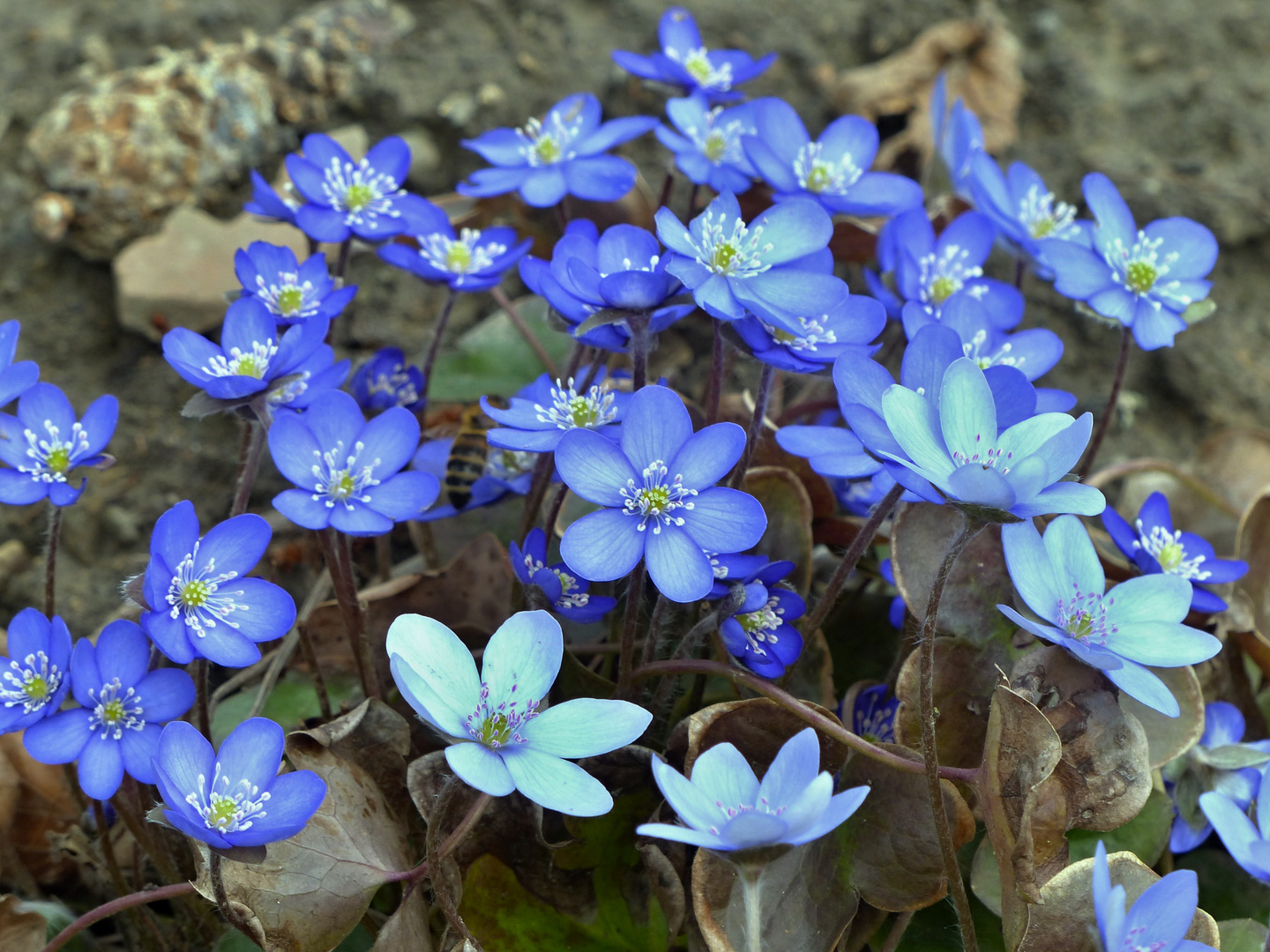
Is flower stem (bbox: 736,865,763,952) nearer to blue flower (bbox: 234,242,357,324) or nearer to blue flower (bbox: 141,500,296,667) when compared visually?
blue flower (bbox: 141,500,296,667)

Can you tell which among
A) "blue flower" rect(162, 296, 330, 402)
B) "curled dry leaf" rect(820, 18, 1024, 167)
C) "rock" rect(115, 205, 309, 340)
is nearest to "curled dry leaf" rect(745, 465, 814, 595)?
"blue flower" rect(162, 296, 330, 402)

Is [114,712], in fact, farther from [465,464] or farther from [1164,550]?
[1164,550]

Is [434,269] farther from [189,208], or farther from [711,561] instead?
[189,208]

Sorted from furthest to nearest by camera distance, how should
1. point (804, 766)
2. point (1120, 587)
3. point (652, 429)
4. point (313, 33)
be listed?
1. point (313, 33)
2. point (1120, 587)
3. point (652, 429)
4. point (804, 766)

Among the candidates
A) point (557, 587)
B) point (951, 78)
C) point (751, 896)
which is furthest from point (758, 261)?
point (951, 78)

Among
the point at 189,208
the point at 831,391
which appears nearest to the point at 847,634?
the point at 831,391

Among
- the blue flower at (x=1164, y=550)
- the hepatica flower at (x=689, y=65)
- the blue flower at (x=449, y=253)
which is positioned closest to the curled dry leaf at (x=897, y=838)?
the blue flower at (x=1164, y=550)

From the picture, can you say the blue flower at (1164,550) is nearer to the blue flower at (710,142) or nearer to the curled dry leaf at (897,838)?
the curled dry leaf at (897,838)
